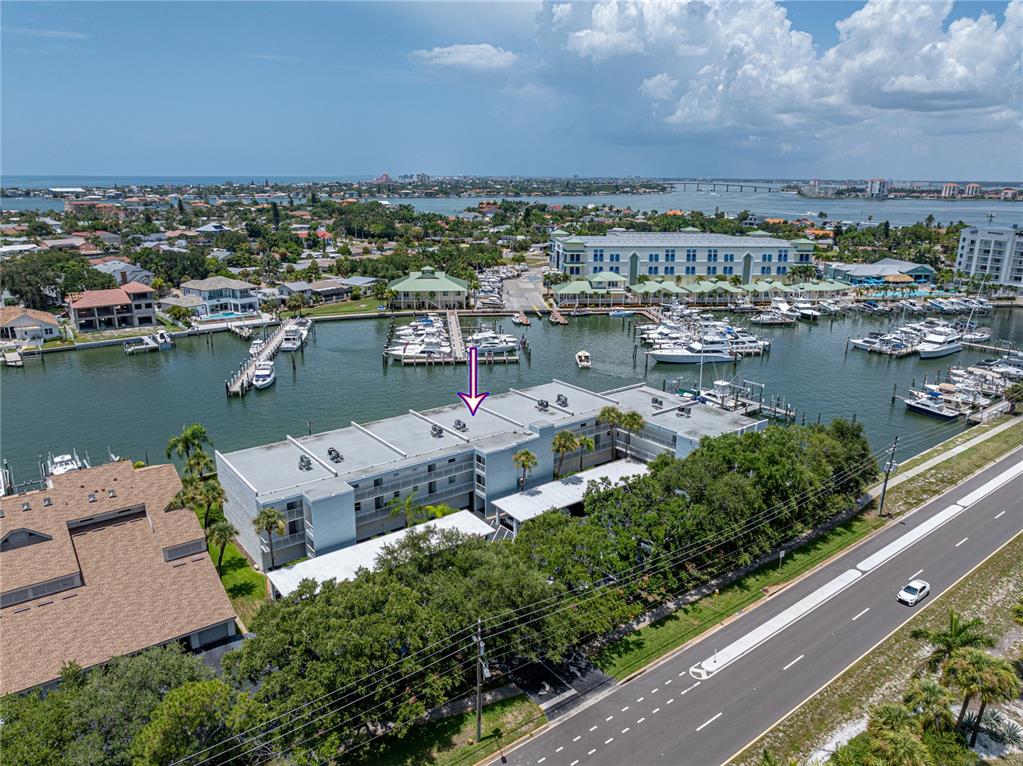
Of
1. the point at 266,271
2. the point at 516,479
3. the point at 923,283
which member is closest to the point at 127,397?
the point at 516,479

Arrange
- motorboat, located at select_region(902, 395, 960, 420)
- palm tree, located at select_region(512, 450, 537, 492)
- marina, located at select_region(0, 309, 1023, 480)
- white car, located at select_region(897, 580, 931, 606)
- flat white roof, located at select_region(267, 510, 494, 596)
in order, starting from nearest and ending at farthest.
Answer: flat white roof, located at select_region(267, 510, 494, 596)
white car, located at select_region(897, 580, 931, 606)
palm tree, located at select_region(512, 450, 537, 492)
marina, located at select_region(0, 309, 1023, 480)
motorboat, located at select_region(902, 395, 960, 420)

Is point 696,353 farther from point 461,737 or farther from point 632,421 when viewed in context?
point 461,737

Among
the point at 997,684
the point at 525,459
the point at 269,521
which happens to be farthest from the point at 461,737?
the point at 997,684

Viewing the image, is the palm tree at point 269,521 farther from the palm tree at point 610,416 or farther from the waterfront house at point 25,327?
the waterfront house at point 25,327

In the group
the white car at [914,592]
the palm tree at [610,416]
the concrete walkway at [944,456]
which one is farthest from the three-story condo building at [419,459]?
the white car at [914,592]

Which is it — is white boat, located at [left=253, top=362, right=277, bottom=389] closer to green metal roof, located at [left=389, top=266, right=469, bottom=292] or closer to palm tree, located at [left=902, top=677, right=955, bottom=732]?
green metal roof, located at [left=389, top=266, right=469, bottom=292]

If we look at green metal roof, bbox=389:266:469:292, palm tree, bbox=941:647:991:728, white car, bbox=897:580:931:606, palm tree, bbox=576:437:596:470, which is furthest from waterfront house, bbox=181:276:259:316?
palm tree, bbox=941:647:991:728
